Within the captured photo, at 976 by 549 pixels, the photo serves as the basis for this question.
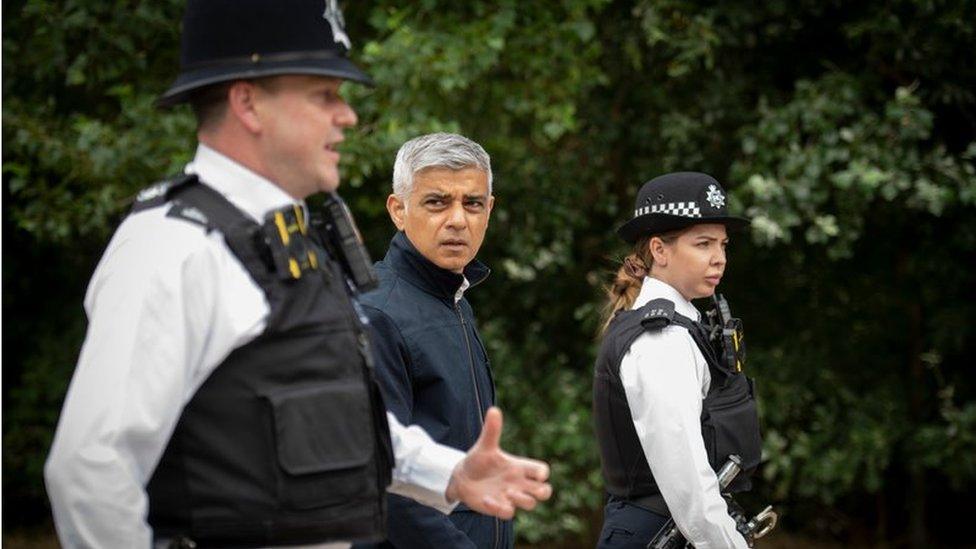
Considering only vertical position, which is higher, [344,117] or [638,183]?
[344,117]

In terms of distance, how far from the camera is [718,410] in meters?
4.09

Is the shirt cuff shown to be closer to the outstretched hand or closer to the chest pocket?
the outstretched hand

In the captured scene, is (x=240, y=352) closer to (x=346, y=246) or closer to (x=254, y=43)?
(x=346, y=246)

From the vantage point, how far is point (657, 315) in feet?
13.1

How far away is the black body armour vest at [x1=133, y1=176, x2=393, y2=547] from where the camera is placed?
2.37m

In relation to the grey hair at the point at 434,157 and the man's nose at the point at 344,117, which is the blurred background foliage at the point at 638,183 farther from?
the man's nose at the point at 344,117

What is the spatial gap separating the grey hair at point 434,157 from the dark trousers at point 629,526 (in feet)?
3.55

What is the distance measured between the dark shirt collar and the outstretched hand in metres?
1.28

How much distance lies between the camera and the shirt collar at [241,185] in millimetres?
2527

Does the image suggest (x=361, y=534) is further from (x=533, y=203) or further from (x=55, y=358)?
(x=55, y=358)

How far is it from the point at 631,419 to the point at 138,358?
2139 millimetres

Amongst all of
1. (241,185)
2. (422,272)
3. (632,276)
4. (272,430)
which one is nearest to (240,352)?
(272,430)

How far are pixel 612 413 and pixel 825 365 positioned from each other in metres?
5.94

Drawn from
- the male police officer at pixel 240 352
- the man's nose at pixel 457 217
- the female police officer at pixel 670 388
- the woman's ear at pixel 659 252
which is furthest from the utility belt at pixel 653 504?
the male police officer at pixel 240 352
